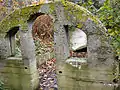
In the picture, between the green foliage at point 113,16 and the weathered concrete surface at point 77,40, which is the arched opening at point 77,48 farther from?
the green foliage at point 113,16

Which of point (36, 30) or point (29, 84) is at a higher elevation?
point (36, 30)

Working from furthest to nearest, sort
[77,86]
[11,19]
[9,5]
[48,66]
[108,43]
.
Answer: [9,5] → [48,66] → [11,19] → [77,86] → [108,43]

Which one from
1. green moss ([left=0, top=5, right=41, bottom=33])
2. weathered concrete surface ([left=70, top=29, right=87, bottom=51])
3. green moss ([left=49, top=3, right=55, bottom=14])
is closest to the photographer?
green moss ([left=49, top=3, right=55, bottom=14])

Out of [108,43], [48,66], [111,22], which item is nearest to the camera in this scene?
[111,22]

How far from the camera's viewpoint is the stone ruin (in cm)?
521

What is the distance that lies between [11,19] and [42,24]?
18.2 feet

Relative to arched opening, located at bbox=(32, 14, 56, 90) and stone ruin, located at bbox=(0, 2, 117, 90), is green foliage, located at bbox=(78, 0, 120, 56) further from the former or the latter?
arched opening, located at bbox=(32, 14, 56, 90)

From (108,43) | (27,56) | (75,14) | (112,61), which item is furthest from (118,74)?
(27,56)

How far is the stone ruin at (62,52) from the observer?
5211 mm

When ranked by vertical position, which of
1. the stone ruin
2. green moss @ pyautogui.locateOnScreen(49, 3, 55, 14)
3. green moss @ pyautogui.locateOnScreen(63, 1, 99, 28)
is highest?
green moss @ pyautogui.locateOnScreen(49, 3, 55, 14)

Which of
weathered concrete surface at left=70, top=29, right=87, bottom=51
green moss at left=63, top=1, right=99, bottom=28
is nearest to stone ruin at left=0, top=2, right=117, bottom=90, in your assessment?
green moss at left=63, top=1, right=99, bottom=28

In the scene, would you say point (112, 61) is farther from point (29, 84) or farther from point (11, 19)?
point (11, 19)

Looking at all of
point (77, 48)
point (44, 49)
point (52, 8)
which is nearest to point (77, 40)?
point (77, 48)

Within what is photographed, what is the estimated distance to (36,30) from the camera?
1178 cm
